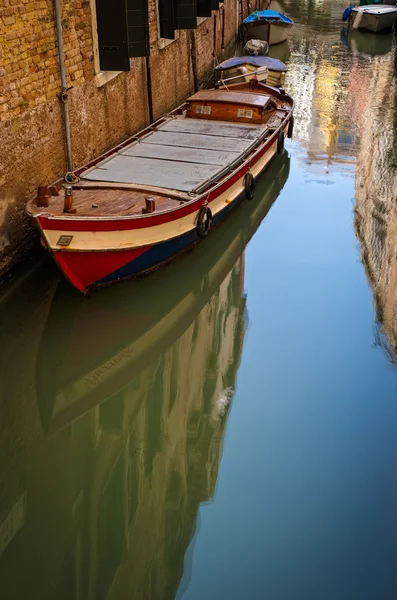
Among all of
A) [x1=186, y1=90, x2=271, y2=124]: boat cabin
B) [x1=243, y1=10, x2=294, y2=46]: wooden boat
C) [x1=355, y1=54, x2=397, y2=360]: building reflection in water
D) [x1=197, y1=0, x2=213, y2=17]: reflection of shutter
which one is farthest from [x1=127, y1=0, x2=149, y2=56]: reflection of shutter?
[x1=243, y1=10, x2=294, y2=46]: wooden boat

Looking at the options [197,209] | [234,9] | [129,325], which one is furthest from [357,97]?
[129,325]

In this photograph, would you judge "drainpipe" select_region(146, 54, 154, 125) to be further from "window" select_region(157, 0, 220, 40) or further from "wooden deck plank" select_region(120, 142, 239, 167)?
"wooden deck plank" select_region(120, 142, 239, 167)

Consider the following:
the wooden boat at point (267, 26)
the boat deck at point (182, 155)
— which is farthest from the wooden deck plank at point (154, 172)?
the wooden boat at point (267, 26)

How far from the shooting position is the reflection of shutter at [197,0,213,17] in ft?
44.1

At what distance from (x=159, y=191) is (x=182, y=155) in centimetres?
143

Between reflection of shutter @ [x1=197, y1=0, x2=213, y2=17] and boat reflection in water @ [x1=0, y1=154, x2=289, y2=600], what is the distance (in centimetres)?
712

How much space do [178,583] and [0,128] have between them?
15.0 ft

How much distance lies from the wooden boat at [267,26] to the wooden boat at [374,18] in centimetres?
492

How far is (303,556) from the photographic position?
4422mm

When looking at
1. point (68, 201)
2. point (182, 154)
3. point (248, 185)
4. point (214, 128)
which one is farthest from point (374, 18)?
point (68, 201)

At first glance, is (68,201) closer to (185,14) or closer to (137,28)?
(137,28)

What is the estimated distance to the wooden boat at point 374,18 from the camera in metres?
24.9

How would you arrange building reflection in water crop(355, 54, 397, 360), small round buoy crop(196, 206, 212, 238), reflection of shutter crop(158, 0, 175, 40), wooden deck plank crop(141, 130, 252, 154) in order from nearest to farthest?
building reflection in water crop(355, 54, 397, 360)
small round buoy crop(196, 206, 212, 238)
wooden deck plank crop(141, 130, 252, 154)
reflection of shutter crop(158, 0, 175, 40)

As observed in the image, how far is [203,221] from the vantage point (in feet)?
25.6
